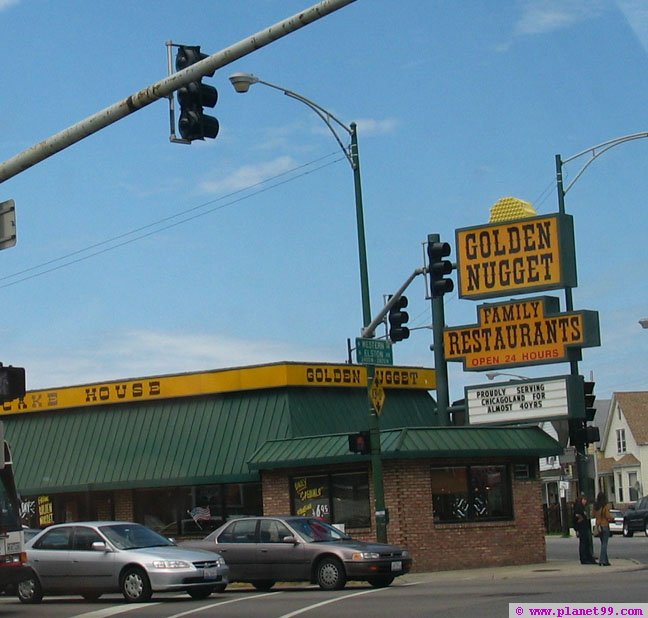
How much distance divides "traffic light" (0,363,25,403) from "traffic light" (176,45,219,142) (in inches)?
204

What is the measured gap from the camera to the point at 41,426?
38469 mm

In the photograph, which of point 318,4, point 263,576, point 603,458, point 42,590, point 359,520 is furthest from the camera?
point 603,458

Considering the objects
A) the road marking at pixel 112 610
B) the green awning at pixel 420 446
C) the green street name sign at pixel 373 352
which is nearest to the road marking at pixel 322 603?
the road marking at pixel 112 610

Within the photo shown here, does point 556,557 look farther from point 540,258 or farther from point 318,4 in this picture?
point 318,4

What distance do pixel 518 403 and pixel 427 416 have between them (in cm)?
542

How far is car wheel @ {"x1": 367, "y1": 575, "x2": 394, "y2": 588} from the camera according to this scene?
23.8 metres

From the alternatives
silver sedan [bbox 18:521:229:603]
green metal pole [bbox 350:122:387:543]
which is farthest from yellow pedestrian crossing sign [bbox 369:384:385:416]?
silver sedan [bbox 18:521:229:603]

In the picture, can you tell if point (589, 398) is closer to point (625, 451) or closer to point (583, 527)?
point (583, 527)

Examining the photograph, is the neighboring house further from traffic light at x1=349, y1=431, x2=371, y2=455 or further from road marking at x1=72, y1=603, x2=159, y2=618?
road marking at x1=72, y1=603, x2=159, y2=618

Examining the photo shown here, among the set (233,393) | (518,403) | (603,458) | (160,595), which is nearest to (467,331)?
(518,403)

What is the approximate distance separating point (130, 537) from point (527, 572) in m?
9.64

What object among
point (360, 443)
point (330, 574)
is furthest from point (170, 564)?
point (360, 443)

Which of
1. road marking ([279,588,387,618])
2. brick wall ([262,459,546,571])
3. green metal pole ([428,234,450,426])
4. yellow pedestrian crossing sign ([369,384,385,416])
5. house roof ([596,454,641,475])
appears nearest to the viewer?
road marking ([279,588,387,618])

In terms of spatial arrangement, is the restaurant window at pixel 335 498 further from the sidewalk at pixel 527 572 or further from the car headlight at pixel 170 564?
the car headlight at pixel 170 564
